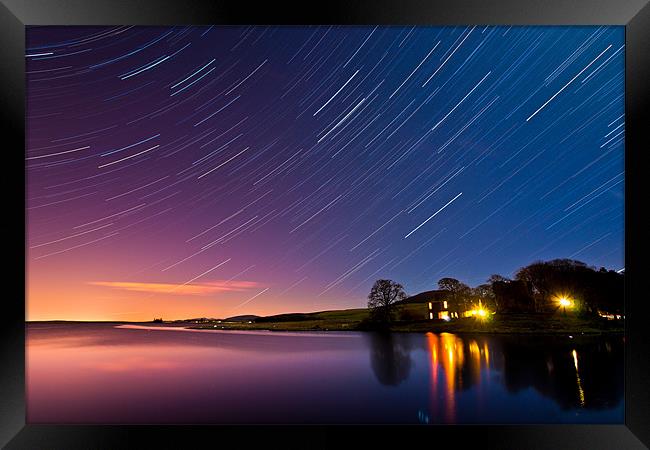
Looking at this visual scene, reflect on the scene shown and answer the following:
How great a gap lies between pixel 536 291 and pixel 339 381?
3.12 meters

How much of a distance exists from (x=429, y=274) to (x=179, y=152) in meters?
3.91

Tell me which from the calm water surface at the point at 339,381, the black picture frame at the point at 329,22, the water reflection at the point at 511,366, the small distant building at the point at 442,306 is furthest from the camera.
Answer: the small distant building at the point at 442,306

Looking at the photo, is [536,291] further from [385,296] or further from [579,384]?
[385,296]

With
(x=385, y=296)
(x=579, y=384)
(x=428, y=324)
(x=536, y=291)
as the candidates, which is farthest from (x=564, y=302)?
(x=385, y=296)

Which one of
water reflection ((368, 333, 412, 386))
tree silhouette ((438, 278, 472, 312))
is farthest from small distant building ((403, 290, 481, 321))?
water reflection ((368, 333, 412, 386))

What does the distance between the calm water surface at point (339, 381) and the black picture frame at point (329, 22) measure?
9.21 feet

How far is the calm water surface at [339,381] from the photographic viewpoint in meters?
5.80

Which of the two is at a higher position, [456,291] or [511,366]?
[456,291]

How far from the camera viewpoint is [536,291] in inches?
272

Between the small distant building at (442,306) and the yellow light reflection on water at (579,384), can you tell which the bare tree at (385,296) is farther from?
the yellow light reflection on water at (579,384)

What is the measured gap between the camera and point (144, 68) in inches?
220

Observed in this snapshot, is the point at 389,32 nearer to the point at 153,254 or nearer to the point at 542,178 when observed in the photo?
the point at 542,178

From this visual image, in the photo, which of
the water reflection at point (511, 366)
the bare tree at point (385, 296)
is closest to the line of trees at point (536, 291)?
the bare tree at point (385, 296)

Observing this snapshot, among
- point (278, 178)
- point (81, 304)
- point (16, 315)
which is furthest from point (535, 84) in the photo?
point (81, 304)
